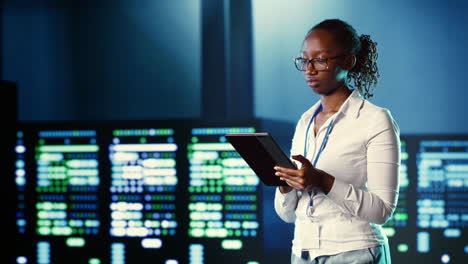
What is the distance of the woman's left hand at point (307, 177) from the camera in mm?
1340

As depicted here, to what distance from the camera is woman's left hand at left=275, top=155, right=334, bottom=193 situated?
1.34 m

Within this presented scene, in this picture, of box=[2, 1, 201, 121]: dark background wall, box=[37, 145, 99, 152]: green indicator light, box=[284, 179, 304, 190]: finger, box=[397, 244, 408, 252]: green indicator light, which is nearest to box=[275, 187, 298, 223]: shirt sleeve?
box=[284, 179, 304, 190]: finger

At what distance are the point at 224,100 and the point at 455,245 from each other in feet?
4.26

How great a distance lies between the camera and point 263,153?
1.45 metres

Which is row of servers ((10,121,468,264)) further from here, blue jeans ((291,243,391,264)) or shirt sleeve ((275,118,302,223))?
blue jeans ((291,243,391,264))

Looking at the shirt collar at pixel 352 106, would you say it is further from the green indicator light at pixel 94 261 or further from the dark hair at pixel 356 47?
the green indicator light at pixel 94 261

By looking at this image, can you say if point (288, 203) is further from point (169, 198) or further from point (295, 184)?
point (169, 198)

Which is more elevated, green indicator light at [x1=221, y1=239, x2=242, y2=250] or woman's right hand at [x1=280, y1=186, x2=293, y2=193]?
woman's right hand at [x1=280, y1=186, x2=293, y2=193]

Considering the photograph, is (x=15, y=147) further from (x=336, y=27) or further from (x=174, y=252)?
(x=336, y=27)

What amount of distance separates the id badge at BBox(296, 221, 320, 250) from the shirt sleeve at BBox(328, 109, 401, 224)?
10cm

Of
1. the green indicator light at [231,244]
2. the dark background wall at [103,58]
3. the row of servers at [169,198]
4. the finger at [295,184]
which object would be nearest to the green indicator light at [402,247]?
the row of servers at [169,198]

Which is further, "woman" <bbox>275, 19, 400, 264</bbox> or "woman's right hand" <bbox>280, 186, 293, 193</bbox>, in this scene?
"woman's right hand" <bbox>280, 186, 293, 193</bbox>

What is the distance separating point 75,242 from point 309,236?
1902mm

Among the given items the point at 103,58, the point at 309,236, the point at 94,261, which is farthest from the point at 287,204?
the point at 103,58
